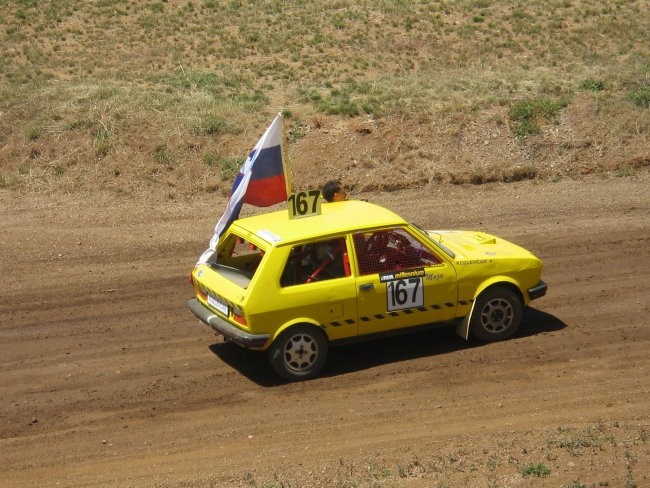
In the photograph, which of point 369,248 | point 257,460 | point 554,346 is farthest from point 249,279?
point 554,346

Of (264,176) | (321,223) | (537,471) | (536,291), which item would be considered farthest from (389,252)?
(537,471)

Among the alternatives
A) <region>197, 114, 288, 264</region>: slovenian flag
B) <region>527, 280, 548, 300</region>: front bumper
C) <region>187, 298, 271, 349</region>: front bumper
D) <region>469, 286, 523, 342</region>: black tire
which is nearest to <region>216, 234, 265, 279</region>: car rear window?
<region>197, 114, 288, 264</region>: slovenian flag

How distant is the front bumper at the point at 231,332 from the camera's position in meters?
9.85

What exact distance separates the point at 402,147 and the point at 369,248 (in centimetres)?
888

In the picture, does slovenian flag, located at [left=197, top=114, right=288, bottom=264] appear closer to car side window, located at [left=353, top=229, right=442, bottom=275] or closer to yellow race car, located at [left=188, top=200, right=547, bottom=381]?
yellow race car, located at [left=188, top=200, right=547, bottom=381]

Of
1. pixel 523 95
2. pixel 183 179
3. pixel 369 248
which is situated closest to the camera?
pixel 369 248

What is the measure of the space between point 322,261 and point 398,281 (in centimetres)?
82

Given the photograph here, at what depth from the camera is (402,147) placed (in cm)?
1900

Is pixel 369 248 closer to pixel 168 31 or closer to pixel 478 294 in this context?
pixel 478 294

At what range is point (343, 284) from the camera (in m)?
10.2

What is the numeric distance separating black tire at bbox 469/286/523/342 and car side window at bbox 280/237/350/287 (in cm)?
160

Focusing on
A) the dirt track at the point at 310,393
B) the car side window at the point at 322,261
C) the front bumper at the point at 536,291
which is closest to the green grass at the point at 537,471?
the dirt track at the point at 310,393

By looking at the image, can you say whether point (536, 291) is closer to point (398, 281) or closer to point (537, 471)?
point (398, 281)

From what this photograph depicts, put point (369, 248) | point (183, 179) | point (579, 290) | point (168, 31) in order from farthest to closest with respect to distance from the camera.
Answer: point (168, 31) < point (183, 179) < point (579, 290) < point (369, 248)
